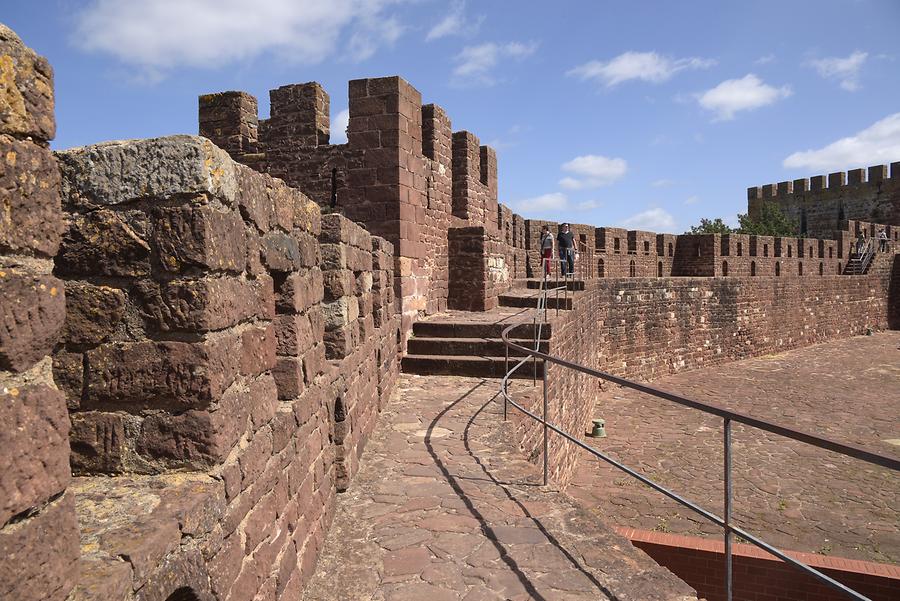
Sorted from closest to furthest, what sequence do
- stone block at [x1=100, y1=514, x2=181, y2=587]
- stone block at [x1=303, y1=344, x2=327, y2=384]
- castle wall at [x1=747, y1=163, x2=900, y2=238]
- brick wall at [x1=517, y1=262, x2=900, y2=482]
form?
stone block at [x1=100, y1=514, x2=181, y2=587], stone block at [x1=303, y1=344, x2=327, y2=384], brick wall at [x1=517, y1=262, x2=900, y2=482], castle wall at [x1=747, y1=163, x2=900, y2=238]

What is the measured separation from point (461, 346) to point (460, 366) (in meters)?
0.39

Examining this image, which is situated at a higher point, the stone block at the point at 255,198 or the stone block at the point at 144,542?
the stone block at the point at 255,198

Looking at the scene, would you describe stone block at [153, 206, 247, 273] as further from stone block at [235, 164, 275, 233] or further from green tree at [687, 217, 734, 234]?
green tree at [687, 217, 734, 234]

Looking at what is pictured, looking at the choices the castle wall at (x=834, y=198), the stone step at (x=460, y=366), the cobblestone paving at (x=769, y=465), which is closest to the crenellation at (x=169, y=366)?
the stone step at (x=460, y=366)

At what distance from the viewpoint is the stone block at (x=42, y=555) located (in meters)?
1.20

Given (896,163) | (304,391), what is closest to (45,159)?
(304,391)

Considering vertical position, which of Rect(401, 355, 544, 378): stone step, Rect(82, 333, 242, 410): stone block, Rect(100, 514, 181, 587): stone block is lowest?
Rect(401, 355, 544, 378): stone step

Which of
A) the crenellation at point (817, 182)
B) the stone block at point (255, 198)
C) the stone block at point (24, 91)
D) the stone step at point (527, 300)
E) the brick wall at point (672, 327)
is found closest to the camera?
the stone block at point (24, 91)

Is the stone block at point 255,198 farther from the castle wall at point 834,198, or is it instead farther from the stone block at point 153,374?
the castle wall at point 834,198

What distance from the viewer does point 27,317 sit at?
51.6 inches

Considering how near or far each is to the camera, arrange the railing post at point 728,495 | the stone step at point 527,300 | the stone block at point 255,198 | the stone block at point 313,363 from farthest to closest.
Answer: the stone step at point 527,300, the stone block at point 313,363, the railing post at point 728,495, the stone block at point 255,198

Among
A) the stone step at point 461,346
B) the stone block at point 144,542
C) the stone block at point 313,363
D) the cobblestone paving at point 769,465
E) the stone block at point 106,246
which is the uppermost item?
the stone block at point 106,246

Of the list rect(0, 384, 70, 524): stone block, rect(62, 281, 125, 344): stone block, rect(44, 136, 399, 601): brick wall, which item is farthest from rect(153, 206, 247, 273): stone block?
rect(0, 384, 70, 524): stone block

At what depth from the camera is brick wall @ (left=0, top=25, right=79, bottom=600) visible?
1233 mm
